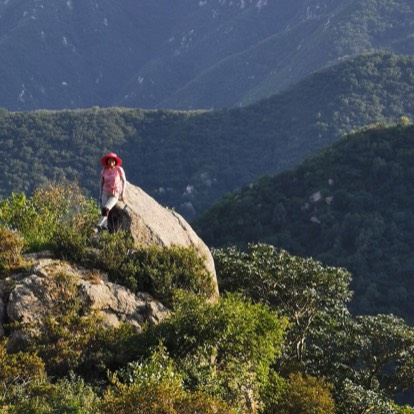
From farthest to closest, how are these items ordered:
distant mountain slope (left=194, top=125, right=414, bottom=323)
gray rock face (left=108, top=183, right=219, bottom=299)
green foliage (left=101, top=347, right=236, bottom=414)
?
distant mountain slope (left=194, top=125, right=414, bottom=323) → gray rock face (left=108, top=183, right=219, bottom=299) → green foliage (left=101, top=347, right=236, bottom=414)

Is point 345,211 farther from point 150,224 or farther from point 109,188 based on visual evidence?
point 109,188

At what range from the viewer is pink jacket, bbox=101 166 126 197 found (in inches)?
677

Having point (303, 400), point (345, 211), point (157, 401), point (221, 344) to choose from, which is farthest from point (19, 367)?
point (345, 211)

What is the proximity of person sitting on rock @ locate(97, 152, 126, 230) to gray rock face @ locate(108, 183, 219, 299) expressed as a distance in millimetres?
386

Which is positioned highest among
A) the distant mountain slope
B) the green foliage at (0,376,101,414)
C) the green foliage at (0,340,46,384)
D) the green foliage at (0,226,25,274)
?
the green foliage at (0,226,25,274)

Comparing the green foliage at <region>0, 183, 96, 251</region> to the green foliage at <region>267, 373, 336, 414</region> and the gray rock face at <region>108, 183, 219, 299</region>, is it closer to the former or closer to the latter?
the gray rock face at <region>108, 183, 219, 299</region>

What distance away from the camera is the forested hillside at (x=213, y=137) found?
13688 cm

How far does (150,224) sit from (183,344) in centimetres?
484

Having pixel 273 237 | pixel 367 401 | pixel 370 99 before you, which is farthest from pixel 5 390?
pixel 370 99

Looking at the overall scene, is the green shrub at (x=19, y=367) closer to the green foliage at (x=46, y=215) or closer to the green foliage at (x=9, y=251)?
the green foliage at (x=9, y=251)

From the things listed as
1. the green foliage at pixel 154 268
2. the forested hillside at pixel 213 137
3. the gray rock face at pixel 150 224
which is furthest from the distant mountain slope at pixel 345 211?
the forested hillside at pixel 213 137

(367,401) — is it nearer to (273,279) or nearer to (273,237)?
(273,279)

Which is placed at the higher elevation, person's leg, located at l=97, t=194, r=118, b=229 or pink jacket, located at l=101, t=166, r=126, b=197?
pink jacket, located at l=101, t=166, r=126, b=197

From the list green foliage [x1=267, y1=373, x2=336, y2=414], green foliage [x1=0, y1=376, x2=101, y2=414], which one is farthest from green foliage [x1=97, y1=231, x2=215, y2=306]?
green foliage [x1=0, y1=376, x2=101, y2=414]
